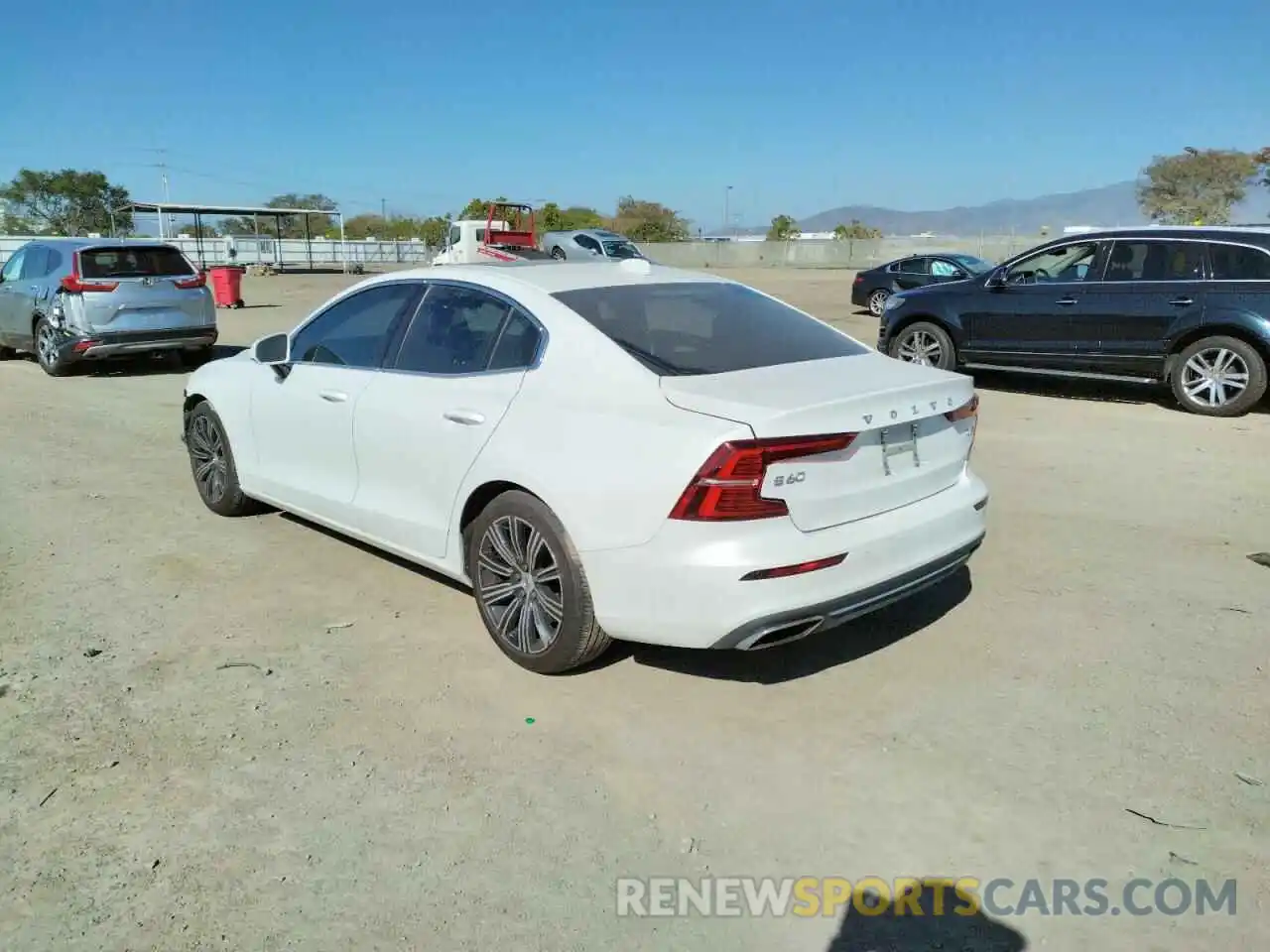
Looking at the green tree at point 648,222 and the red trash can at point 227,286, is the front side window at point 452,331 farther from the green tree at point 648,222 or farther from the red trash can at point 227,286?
the green tree at point 648,222

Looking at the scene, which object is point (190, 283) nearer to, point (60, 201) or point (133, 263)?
point (133, 263)

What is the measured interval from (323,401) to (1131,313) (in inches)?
326

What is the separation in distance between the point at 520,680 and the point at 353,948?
1.54m

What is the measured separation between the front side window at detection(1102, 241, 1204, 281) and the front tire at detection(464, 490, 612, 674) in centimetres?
845

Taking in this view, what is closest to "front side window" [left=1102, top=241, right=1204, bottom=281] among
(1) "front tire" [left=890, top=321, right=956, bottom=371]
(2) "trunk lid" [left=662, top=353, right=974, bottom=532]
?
(1) "front tire" [left=890, top=321, right=956, bottom=371]

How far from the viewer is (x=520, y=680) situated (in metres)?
4.05

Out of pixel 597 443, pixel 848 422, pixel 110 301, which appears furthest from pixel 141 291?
pixel 848 422

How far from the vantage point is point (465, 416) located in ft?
13.7

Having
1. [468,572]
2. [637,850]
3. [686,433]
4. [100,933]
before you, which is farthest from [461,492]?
[100,933]

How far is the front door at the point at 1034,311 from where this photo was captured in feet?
34.2

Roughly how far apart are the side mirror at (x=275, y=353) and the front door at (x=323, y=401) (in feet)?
0.13

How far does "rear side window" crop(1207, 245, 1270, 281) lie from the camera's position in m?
9.30

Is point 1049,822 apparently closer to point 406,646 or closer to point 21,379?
point 406,646

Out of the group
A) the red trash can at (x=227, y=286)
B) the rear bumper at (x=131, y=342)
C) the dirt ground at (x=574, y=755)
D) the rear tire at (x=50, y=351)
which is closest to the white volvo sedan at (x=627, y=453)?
the dirt ground at (x=574, y=755)
